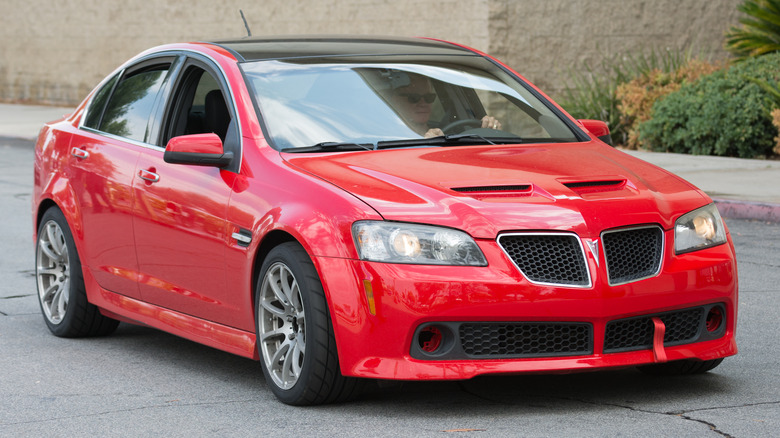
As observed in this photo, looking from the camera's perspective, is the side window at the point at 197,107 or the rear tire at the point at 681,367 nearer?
the rear tire at the point at 681,367

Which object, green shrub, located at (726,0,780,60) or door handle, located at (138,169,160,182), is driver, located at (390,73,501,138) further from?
green shrub, located at (726,0,780,60)

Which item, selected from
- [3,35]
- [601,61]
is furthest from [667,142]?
[3,35]

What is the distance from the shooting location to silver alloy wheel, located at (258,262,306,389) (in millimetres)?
5195

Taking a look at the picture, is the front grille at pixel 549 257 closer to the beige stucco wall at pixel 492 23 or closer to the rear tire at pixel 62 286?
the rear tire at pixel 62 286

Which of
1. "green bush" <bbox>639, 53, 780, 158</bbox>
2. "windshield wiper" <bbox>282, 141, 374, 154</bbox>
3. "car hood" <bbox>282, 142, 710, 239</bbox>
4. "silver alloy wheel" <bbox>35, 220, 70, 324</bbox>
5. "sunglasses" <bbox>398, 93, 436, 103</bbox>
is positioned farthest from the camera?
"green bush" <bbox>639, 53, 780, 158</bbox>

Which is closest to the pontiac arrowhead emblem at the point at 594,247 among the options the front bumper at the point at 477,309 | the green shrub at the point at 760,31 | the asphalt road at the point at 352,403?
the front bumper at the point at 477,309

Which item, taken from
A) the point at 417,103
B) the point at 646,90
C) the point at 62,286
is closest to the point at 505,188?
the point at 417,103

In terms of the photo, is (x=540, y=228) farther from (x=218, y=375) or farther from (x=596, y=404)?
(x=218, y=375)

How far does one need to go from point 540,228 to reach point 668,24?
17000 mm

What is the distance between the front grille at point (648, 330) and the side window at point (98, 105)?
356cm

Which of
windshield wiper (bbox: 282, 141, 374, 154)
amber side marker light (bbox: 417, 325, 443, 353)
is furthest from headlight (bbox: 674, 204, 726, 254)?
windshield wiper (bbox: 282, 141, 374, 154)

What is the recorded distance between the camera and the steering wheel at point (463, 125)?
6160mm

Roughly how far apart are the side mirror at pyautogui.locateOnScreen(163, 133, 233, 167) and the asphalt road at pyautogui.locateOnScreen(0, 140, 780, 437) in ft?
3.45

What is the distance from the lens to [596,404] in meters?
5.20
